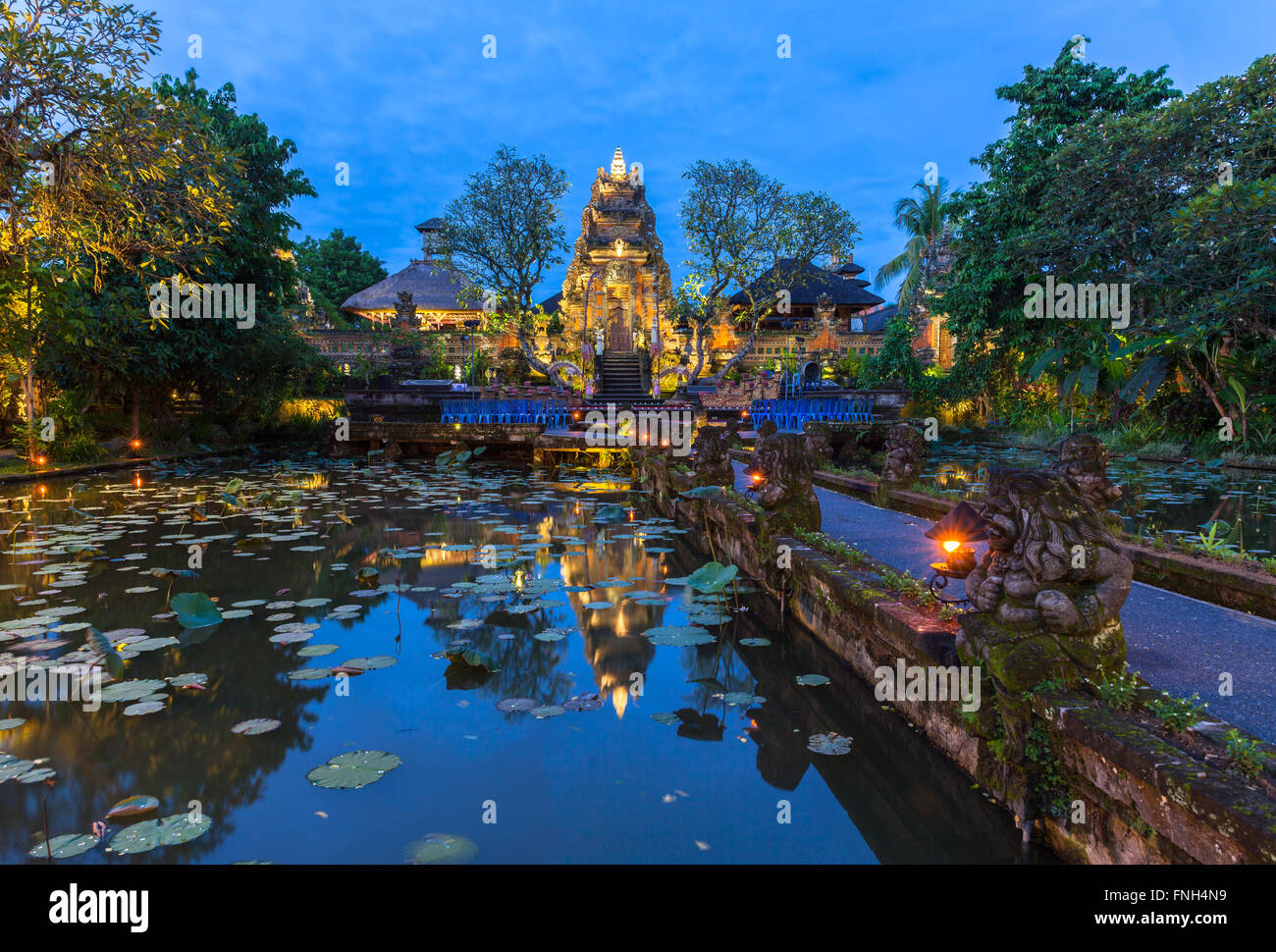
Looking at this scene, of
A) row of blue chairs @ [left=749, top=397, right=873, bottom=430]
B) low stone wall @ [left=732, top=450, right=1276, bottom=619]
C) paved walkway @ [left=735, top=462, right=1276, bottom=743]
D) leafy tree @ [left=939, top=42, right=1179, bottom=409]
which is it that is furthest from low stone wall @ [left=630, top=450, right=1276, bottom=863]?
leafy tree @ [left=939, top=42, right=1179, bottom=409]

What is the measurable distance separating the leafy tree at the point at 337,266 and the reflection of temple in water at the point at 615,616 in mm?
34018

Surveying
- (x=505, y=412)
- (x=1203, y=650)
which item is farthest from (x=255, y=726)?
(x=505, y=412)

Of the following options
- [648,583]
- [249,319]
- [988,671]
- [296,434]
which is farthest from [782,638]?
[296,434]

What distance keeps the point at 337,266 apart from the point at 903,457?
3700 centimetres

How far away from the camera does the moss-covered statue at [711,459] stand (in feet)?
21.2

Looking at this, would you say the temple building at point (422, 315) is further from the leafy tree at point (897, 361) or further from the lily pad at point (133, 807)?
the lily pad at point (133, 807)

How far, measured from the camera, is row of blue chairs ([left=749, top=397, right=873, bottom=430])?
52.9 ft

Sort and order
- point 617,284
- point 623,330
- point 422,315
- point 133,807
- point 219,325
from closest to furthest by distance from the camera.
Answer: point 133,807 → point 219,325 → point 617,284 → point 623,330 → point 422,315

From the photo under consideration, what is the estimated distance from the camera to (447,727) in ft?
8.87

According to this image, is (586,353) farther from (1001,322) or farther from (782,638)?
(782,638)

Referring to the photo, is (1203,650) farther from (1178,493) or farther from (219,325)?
(219,325)

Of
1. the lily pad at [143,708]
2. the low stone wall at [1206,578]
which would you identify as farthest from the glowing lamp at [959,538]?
the lily pad at [143,708]

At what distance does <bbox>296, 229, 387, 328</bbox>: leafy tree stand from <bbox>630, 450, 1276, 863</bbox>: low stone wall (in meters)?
37.0

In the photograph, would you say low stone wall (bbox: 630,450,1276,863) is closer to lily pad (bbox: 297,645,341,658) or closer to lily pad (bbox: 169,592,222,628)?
lily pad (bbox: 297,645,341,658)
